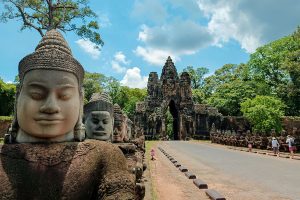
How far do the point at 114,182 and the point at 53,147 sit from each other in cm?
55

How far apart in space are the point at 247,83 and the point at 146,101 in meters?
14.2

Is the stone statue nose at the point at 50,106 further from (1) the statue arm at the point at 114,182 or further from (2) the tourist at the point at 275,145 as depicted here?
(2) the tourist at the point at 275,145

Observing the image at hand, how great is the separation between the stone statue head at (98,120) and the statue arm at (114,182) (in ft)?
7.30

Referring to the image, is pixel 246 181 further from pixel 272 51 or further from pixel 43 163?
pixel 272 51

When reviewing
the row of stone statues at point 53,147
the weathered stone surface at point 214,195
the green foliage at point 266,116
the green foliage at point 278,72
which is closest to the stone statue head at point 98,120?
the row of stone statues at point 53,147

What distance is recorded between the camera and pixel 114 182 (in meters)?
2.73

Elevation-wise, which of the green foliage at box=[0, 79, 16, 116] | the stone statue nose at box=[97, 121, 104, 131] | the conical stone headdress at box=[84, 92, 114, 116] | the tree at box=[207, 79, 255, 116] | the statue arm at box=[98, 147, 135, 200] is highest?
the tree at box=[207, 79, 255, 116]

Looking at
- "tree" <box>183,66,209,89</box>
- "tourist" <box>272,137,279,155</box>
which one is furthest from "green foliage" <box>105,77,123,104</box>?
"tourist" <box>272,137,279,155</box>

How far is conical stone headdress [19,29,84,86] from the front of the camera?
287 cm

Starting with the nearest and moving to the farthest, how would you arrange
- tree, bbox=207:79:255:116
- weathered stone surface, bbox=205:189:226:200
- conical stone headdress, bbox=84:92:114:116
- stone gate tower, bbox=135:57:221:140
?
conical stone headdress, bbox=84:92:114:116 < weathered stone surface, bbox=205:189:226:200 < stone gate tower, bbox=135:57:221:140 < tree, bbox=207:79:255:116

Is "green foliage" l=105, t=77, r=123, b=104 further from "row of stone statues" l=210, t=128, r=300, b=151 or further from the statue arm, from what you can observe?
the statue arm

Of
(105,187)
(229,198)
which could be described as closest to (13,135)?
(105,187)

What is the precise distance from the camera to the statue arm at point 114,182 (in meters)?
2.69

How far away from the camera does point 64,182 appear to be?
2.69m
